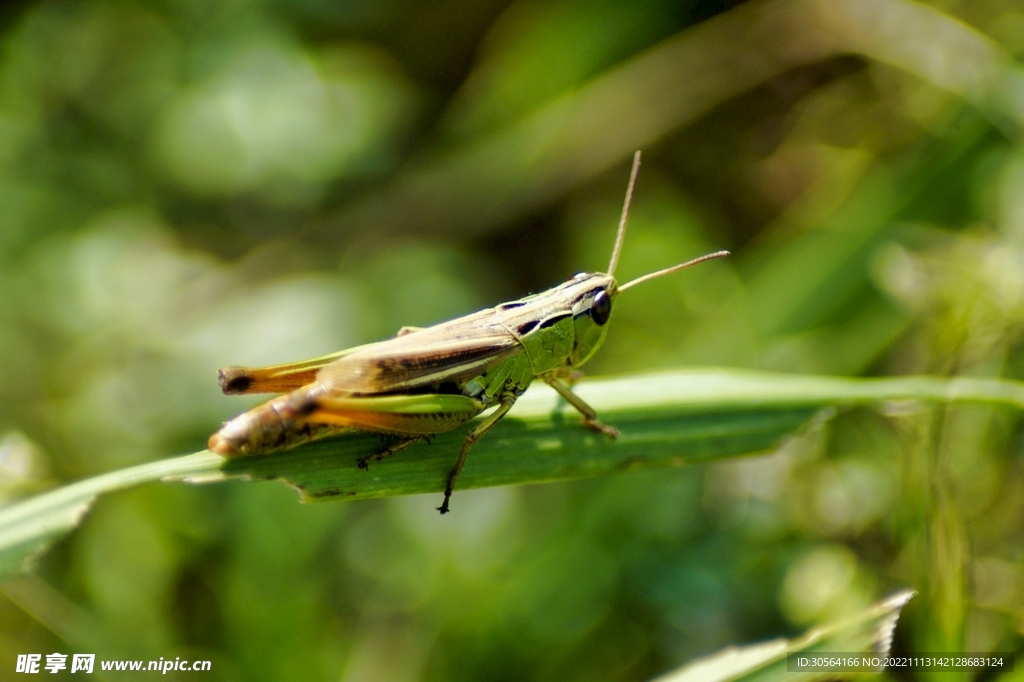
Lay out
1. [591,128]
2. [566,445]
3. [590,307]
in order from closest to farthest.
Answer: [566,445] → [590,307] → [591,128]

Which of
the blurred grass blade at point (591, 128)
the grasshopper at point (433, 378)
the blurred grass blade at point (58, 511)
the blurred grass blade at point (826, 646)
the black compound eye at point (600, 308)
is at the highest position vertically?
the blurred grass blade at point (591, 128)

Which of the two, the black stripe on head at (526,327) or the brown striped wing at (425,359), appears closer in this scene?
the brown striped wing at (425,359)

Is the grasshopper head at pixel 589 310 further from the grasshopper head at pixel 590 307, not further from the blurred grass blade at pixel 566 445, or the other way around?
the blurred grass blade at pixel 566 445

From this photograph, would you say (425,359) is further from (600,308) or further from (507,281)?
(507,281)

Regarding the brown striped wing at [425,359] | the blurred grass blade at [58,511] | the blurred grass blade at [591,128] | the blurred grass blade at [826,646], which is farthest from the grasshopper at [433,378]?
the blurred grass blade at [591,128]

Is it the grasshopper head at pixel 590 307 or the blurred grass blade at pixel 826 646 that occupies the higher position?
the grasshopper head at pixel 590 307

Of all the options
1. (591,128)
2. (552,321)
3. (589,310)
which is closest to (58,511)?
(552,321)
